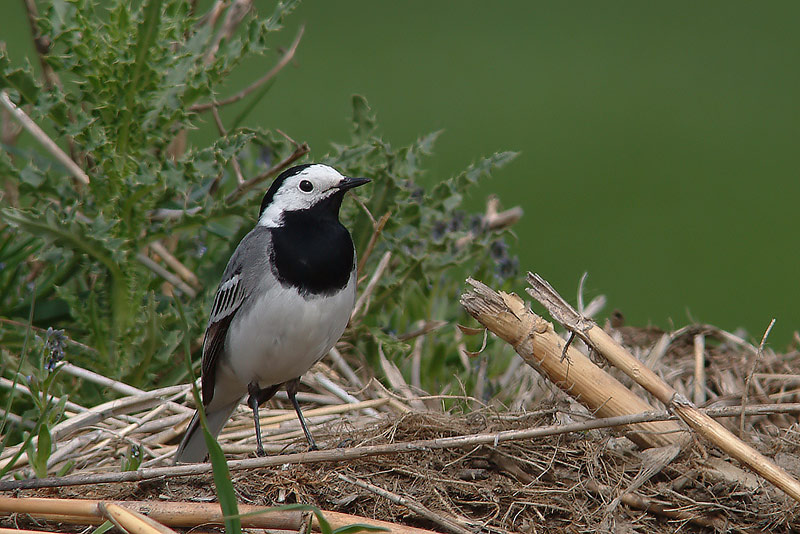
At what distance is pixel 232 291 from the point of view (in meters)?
3.64

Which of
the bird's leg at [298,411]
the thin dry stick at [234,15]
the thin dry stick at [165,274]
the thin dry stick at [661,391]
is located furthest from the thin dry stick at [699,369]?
the thin dry stick at [234,15]

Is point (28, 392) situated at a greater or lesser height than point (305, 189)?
lesser

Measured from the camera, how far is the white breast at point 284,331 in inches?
136

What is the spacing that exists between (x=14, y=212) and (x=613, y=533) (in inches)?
94.8

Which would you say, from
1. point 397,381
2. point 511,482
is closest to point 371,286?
point 397,381

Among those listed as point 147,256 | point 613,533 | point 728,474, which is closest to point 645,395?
point 728,474

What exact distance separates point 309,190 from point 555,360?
3.58 ft

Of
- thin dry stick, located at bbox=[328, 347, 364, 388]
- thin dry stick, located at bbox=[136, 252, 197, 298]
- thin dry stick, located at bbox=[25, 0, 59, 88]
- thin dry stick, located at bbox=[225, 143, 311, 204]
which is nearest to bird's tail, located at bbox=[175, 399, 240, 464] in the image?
thin dry stick, located at bbox=[328, 347, 364, 388]

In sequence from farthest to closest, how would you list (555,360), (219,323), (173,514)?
(219,323) < (555,360) < (173,514)

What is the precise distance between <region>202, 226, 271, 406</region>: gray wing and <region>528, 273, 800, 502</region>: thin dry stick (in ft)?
3.38

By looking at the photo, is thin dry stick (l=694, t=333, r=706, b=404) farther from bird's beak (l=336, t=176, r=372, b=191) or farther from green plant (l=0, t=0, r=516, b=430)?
bird's beak (l=336, t=176, r=372, b=191)

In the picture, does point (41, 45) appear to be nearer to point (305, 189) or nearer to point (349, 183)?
point (305, 189)

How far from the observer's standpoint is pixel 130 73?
4016 millimetres

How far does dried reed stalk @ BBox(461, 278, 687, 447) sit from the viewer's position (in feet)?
10.2
